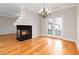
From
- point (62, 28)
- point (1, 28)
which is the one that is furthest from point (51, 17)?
point (1, 28)

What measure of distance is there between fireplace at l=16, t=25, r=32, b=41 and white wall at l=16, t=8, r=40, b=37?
0.27 m

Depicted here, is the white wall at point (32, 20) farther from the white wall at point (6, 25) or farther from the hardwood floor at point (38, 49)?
the white wall at point (6, 25)

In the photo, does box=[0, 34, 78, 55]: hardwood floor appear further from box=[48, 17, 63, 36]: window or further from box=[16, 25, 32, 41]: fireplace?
box=[48, 17, 63, 36]: window

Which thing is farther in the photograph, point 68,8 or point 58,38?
point 58,38

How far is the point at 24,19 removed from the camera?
6.08 m

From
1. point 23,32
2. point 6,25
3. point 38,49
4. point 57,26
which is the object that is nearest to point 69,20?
point 57,26

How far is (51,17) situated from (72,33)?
1.89 metres

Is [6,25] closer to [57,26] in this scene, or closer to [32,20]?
[32,20]

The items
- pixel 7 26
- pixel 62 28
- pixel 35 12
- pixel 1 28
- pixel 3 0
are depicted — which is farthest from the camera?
pixel 7 26

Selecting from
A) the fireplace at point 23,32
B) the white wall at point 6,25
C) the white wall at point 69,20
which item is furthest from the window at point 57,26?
the white wall at point 6,25

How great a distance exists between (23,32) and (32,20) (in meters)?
1.37

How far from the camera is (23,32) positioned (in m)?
6.18

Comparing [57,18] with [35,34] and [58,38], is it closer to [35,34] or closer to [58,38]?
[58,38]

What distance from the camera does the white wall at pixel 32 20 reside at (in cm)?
599
